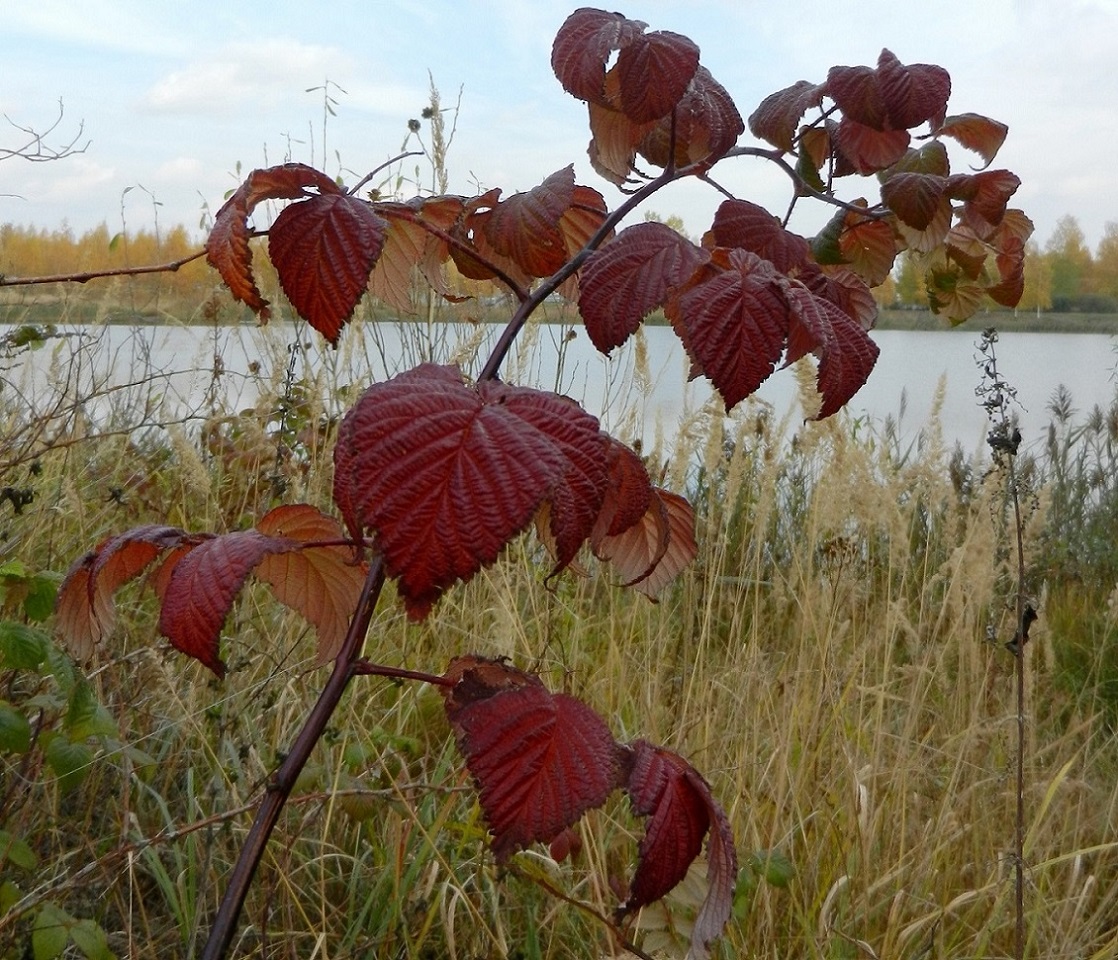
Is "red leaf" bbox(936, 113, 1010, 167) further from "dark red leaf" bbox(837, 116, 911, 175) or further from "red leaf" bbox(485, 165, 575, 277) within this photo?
"red leaf" bbox(485, 165, 575, 277)

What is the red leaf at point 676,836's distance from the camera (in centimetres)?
67

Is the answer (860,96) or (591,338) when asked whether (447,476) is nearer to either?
(591,338)

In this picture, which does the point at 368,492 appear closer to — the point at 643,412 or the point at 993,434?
the point at 993,434

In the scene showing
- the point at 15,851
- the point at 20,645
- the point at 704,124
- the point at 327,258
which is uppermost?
the point at 704,124

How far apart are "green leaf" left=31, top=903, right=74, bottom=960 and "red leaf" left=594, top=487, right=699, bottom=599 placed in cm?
71

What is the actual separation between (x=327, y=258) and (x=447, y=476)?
0.68ft

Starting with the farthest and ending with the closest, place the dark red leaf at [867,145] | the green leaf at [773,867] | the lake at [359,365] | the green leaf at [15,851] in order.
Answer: the lake at [359,365]
the green leaf at [773,867]
the green leaf at [15,851]
the dark red leaf at [867,145]

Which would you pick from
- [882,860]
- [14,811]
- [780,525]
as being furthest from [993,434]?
[780,525]

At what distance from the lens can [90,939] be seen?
3.61ft

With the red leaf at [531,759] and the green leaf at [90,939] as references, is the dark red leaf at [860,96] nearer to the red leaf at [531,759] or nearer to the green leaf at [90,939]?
the red leaf at [531,759]

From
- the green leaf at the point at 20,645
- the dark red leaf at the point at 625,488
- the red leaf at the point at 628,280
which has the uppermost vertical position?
the red leaf at the point at 628,280

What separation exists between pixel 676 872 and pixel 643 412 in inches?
89.7

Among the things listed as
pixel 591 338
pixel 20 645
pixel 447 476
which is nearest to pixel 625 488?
pixel 591 338

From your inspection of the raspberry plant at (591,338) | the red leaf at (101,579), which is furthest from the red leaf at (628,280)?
the red leaf at (101,579)
